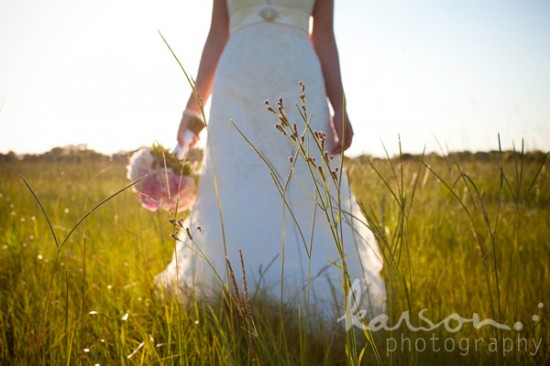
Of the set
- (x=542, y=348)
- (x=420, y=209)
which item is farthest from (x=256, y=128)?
(x=420, y=209)

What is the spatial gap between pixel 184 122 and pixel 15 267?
121 cm

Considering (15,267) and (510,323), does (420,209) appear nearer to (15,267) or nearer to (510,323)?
(510,323)

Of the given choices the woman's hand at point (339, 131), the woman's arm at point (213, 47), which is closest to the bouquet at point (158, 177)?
the woman's arm at point (213, 47)

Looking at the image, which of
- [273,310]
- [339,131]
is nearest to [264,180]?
[339,131]

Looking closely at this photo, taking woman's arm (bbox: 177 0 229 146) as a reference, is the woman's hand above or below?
below

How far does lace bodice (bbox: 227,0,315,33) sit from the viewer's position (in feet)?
7.00

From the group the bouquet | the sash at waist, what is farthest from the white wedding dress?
the bouquet

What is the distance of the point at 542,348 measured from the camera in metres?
1.32

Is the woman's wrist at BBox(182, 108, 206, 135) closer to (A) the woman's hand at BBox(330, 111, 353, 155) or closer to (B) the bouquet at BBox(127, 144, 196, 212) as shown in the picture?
(B) the bouquet at BBox(127, 144, 196, 212)

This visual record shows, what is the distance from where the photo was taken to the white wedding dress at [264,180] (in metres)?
1.93

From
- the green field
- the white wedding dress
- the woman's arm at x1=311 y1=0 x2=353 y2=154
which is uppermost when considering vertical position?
the woman's arm at x1=311 y1=0 x2=353 y2=154

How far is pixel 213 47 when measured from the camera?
2334 mm

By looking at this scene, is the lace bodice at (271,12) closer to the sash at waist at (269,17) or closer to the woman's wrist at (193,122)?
the sash at waist at (269,17)

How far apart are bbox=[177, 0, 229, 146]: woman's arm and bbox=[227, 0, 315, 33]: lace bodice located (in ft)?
0.35
